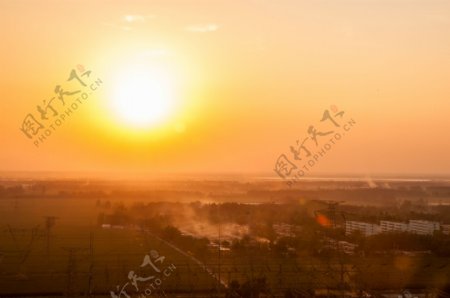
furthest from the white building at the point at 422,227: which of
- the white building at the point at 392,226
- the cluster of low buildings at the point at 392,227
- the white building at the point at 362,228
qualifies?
the white building at the point at 362,228

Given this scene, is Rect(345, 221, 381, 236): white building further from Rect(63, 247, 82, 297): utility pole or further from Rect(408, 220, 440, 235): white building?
Rect(63, 247, 82, 297): utility pole

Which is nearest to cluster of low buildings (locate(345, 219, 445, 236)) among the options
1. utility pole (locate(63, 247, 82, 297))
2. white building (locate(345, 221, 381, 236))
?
white building (locate(345, 221, 381, 236))

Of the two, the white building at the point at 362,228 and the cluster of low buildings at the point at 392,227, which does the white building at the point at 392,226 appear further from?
the white building at the point at 362,228

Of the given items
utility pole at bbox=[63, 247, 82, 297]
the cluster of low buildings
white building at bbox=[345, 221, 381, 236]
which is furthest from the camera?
the cluster of low buildings

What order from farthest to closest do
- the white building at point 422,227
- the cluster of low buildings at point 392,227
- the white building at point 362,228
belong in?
the white building at point 422,227, the cluster of low buildings at point 392,227, the white building at point 362,228

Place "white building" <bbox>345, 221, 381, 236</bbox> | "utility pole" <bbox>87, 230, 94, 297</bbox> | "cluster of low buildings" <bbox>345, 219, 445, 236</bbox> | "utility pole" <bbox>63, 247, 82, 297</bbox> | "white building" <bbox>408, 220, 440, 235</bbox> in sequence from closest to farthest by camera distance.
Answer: "utility pole" <bbox>63, 247, 82, 297</bbox> → "utility pole" <bbox>87, 230, 94, 297</bbox> → "white building" <bbox>345, 221, 381, 236</bbox> → "cluster of low buildings" <bbox>345, 219, 445, 236</bbox> → "white building" <bbox>408, 220, 440, 235</bbox>

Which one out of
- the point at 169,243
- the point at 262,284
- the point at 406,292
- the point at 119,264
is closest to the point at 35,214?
the point at 169,243

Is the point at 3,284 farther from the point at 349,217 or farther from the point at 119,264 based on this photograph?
the point at 349,217
